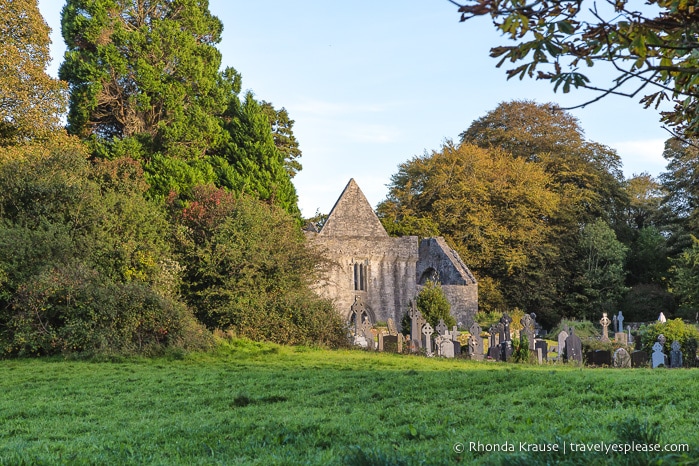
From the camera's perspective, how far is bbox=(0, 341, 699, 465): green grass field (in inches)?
226

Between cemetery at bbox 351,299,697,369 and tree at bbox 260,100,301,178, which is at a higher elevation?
tree at bbox 260,100,301,178

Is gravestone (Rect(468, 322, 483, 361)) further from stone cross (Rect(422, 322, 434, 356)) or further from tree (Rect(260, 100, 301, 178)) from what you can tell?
tree (Rect(260, 100, 301, 178))

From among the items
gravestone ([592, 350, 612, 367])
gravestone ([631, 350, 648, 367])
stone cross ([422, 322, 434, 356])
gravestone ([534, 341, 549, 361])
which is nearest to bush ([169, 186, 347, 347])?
stone cross ([422, 322, 434, 356])

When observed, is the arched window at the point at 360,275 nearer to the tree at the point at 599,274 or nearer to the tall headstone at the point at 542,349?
the tree at the point at 599,274

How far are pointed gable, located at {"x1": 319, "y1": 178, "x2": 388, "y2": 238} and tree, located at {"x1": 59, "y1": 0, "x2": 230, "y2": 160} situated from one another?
35.3 ft

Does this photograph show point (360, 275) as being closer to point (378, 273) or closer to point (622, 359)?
point (378, 273)

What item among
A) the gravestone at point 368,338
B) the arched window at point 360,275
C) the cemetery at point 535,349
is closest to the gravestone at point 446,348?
the cemetery at point 535,349

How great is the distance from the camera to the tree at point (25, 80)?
2305 centimetres

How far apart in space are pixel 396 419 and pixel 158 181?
21.5 meters

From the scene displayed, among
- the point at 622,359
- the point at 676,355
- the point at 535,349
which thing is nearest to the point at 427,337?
the point at 535,349

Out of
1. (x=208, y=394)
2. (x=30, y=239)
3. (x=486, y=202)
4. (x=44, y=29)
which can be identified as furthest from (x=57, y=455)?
(x=486, y=202)

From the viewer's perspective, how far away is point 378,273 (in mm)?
39281

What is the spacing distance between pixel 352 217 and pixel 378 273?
3449 millimetres

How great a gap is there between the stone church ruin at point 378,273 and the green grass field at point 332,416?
24.9 metres
